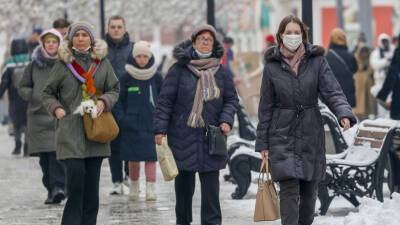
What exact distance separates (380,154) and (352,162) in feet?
0.93

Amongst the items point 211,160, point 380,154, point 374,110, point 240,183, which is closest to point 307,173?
point 211,160

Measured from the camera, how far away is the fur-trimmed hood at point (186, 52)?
12.2m

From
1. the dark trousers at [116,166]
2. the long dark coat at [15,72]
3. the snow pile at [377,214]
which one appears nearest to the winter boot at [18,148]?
the long dark coat at [15,72]

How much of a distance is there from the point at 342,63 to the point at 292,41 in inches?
373

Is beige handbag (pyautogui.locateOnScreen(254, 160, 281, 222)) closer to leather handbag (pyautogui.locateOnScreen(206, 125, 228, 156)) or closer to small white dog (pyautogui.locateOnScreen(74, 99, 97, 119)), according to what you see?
leather handbag (pyautogui.locateOnScreen(206, 125, 228, 156))

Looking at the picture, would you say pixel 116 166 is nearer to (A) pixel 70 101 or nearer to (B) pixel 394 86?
(B) pixel 394 86

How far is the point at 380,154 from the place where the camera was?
1335 centimetres

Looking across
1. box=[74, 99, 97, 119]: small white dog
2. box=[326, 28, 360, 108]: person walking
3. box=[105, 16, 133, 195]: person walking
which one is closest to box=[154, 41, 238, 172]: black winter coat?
box=[74, 99, 97, 119]: small white dog

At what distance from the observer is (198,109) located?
12188mm

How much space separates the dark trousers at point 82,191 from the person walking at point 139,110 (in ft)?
10.6

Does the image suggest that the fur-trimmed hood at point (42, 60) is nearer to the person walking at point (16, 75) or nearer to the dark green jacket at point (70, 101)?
the dark green jacket at point (70, 101)

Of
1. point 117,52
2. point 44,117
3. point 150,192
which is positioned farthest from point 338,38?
point 44,117

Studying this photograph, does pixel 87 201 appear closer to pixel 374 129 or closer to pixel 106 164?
pixel 374 129

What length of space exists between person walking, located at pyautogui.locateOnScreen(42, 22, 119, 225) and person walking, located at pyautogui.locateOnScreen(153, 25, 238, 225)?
478mm
